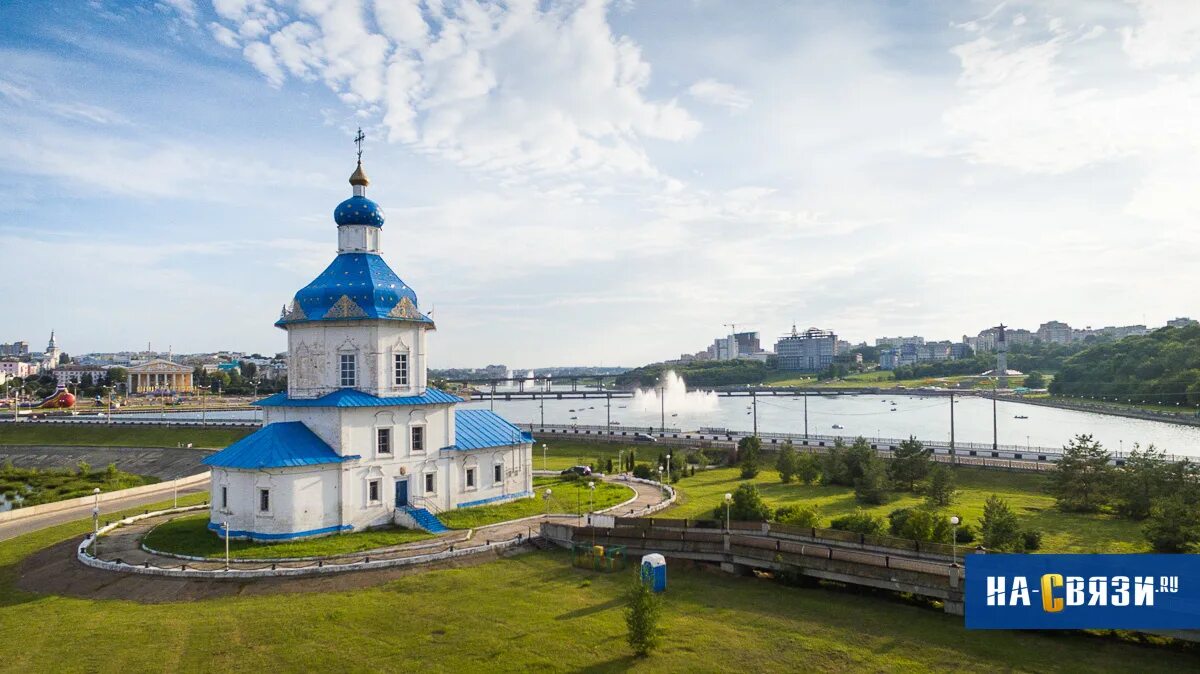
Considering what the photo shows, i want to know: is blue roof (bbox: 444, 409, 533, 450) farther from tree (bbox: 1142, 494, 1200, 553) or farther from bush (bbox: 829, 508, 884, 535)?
tree (bbox: 1142, 494, 1200, 553)

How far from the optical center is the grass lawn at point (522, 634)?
54.7ft

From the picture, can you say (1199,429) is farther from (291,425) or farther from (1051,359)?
(1051,359)

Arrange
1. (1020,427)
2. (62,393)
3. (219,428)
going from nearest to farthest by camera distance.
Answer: (219,428), (1020,427), (62,393)

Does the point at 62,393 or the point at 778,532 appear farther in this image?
the point at 62,393

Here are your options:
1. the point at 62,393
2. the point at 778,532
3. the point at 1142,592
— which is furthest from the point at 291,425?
the point at 62,393

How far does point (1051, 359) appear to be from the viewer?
178 metres

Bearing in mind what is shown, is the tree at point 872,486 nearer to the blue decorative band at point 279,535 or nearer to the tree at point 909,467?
the tree at point 909,467

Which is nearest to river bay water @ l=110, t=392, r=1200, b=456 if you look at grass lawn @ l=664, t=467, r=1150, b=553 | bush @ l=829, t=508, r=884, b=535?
grass lawn @ l=664, t=467, r=1150, b=553

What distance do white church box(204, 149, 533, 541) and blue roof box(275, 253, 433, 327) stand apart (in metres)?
0.06

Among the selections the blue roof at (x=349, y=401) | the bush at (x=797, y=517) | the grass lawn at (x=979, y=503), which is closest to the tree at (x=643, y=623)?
the bush at (x=797, y=517)

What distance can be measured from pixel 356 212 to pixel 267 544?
1613 centimetres

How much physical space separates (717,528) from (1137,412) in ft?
314

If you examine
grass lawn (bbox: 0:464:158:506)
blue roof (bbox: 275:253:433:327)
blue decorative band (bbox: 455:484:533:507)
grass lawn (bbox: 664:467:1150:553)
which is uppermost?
blue roof (bbox: 275:253:433:327)

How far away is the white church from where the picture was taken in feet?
95.2
